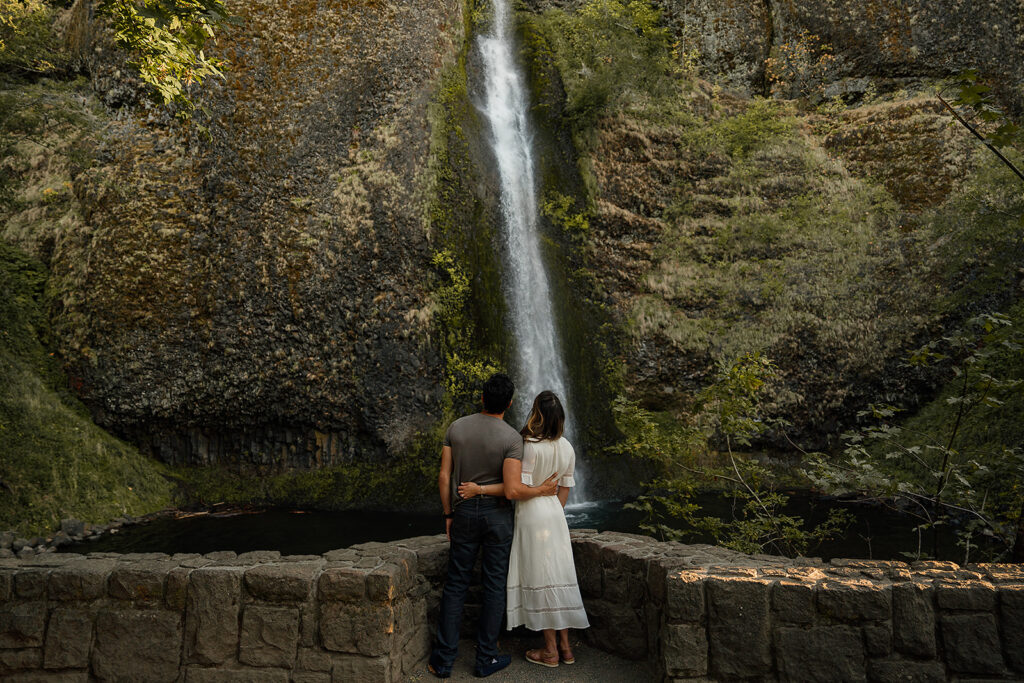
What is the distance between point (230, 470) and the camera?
430 inches

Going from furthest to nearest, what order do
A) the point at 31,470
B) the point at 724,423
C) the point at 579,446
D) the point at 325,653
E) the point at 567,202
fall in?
the point at 567,202 < the point at 579,446 < the point at 31,470 < the point at 724,423 < the point at 325,653

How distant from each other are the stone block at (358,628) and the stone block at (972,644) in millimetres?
2900

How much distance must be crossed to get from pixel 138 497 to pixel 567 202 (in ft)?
32.3

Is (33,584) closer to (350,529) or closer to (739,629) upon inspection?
(739,629)

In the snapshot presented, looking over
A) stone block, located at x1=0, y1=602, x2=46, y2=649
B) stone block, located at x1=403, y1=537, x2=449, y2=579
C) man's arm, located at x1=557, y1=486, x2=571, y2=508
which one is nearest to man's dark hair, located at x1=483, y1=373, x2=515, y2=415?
man's arm, located at x1=557, y1=486, x2=571, y2=508

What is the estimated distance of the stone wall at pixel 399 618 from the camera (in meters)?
3.18

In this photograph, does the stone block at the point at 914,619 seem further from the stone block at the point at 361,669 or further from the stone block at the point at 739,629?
the stone block at the point at 361,669

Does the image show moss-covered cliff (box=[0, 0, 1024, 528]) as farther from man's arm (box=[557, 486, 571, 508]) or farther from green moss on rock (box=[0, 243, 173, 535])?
man's arm (box=[557, 486, 571, 508])

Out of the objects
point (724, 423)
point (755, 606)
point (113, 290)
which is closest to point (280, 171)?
point (113, 290)

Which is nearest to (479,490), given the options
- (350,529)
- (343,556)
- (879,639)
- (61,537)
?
(343,556)

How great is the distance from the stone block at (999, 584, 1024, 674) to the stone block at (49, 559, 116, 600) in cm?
484

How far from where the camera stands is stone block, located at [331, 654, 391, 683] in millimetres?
3492

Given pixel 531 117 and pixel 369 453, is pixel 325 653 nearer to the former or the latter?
pixel 369 453

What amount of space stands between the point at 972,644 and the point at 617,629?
194 cm
